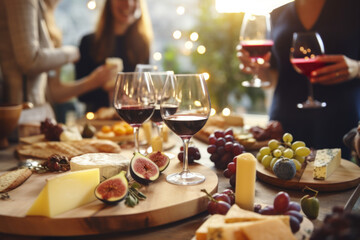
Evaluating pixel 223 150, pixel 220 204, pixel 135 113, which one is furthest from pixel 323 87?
pixel 220 204

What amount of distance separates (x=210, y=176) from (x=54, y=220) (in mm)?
563

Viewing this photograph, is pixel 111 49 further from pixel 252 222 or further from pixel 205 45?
pixel 252 222

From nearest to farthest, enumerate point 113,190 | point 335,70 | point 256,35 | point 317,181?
1. point 113,190
2. point 317,181
3. point 335,70
4. point 256,35

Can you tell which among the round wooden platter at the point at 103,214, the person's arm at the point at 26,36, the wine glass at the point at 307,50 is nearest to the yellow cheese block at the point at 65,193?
the round wooden platter at the point at 103,214

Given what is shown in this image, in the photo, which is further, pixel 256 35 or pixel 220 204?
pixel 256 35

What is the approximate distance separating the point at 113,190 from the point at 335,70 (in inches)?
53.4

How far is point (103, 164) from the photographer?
116 centimetres

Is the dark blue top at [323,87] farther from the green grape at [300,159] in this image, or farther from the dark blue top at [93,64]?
the dark blue top at [93,64]

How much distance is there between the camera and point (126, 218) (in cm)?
94

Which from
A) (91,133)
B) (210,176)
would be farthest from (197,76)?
(91,133)

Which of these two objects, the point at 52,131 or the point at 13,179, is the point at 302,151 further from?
the point at 52,131

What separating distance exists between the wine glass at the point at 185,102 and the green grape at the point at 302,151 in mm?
420

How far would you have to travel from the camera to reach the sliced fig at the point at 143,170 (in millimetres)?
1145

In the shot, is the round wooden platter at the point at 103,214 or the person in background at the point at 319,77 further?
the person in background at the point at 319,77
